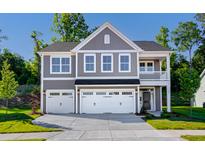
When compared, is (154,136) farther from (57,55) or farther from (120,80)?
(57,55)

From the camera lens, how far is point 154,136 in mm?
13320

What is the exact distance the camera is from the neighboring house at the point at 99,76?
81.2 ft

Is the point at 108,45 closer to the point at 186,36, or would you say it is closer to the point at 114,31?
the point at 114,31

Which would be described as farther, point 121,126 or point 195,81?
point 195,81

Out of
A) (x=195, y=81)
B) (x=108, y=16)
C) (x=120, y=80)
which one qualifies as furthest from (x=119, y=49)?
(x=195, y=81)

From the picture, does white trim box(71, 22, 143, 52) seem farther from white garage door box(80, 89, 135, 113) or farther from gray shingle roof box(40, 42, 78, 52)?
white garage door box(80, 89, 135, 113)

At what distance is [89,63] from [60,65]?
108 inches

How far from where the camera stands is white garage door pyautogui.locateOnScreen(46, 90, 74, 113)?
83.4ft

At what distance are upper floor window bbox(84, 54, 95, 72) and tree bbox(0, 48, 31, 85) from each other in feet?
72.9

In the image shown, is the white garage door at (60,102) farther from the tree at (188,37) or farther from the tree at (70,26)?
the tree at (188,37)

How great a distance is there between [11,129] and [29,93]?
2047 cm

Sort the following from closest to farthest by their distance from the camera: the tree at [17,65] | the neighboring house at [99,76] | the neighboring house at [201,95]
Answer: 1. the neighboring house at [99,76]
2. the neighboring house at [201,95]
3. the tree at [17,65]

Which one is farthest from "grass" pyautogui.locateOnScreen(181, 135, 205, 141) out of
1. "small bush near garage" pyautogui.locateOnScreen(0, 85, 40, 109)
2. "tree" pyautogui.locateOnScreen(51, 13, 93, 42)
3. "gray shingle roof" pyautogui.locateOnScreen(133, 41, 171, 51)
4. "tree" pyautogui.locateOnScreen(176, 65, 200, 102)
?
"tree" pyautogui.locateOnScreen(51, 13, 93, 42)

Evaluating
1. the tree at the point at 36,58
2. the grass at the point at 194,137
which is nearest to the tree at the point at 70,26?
the tree at the point at 36,58
